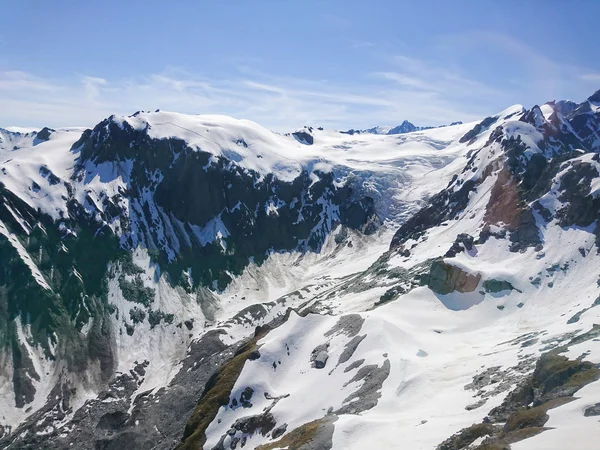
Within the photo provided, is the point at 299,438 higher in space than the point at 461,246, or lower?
lower

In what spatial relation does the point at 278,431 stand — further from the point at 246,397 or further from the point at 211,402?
the point at 211,402

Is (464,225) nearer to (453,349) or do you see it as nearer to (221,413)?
(453,349)

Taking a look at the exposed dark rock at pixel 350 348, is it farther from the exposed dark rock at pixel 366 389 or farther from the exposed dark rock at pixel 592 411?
the exposed dark rock at pixel 592 411

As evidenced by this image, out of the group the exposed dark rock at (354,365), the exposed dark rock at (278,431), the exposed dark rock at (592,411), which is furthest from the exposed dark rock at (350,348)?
the exposed dark rock at (592,411)

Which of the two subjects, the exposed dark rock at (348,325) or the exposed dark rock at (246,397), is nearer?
the exposed dark rock at (246,397)

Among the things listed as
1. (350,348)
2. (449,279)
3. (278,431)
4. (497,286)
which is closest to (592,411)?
(278,431)

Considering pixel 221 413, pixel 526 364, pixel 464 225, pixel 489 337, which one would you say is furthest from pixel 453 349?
pixel 464 225
